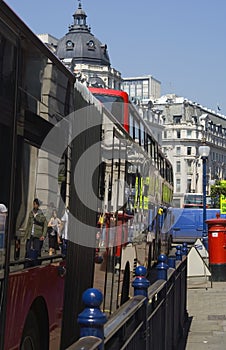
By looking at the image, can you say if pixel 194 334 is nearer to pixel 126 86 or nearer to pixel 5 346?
pixel 5 346

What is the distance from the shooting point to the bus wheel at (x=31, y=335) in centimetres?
554

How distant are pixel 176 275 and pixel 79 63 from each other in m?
126

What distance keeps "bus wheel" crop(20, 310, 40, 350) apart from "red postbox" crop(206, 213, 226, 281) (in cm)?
1545

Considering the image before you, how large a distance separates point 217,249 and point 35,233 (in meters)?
16.5

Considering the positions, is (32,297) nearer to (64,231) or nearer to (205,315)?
(64,231)

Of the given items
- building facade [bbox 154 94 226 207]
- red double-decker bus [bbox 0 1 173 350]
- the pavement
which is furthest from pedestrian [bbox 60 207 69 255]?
building facade [bbox 154 94 226 207]

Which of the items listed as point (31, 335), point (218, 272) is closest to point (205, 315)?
point (218, 272)

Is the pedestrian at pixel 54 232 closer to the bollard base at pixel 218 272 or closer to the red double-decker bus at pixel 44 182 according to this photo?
the red double-decker bus at pixel 44 182

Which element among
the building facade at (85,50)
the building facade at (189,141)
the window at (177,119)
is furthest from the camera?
the window at (177,119)

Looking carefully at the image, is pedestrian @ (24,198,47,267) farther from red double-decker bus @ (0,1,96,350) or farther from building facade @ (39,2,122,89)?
building facade @ (39,2,122,89)

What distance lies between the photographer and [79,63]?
13512 cm

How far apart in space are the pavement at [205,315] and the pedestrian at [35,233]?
5334mm

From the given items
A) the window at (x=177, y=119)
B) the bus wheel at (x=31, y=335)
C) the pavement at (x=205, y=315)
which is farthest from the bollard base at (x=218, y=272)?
the window at (x=177, y=119)

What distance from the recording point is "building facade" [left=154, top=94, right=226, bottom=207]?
435 feet
